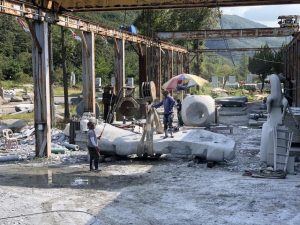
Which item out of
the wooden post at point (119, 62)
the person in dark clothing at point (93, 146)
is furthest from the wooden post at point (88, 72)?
the person in dark clothing at point (93, 146)

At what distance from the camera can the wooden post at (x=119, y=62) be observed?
21062 mm

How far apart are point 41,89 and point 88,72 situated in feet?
11.3

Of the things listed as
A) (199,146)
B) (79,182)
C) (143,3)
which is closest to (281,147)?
(199,146)

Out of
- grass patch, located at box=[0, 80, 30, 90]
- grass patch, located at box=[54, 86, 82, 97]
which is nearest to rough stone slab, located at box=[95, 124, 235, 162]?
grass patch, located at box=[54, 86, 82, 97]

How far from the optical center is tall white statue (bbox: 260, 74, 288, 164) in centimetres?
1187

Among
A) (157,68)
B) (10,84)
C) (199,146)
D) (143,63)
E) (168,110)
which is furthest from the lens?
(10,84)

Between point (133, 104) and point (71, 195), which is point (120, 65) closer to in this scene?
point (133, 104)

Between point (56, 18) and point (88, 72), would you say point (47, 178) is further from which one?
point (88, 72)

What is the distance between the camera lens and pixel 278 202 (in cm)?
866

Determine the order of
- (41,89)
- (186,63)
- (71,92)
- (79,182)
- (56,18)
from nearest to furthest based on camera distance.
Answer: (79,182)
(41,89)
(56,18)
(186,63)
(71,92)

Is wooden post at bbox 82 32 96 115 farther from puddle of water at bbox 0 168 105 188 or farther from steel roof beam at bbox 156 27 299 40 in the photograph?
steel roof beam at bbox 156 27 299 40

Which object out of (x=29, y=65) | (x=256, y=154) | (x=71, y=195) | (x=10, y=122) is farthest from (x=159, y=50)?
(x=29, y=65)

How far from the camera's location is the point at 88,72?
17078 mm

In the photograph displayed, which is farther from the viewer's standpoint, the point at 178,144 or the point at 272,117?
the point at 178,144
